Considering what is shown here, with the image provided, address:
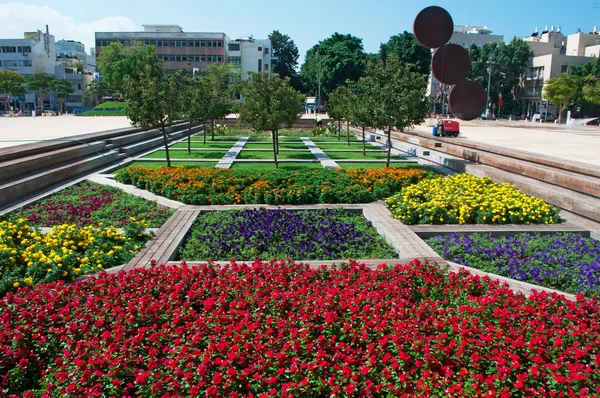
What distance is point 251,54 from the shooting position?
260 ft

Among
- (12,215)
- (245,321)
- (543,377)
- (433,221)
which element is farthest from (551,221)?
(12,215)

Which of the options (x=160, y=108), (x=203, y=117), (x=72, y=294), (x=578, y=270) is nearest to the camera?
(x=72, y=294)

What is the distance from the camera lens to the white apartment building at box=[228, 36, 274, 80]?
78562 mm

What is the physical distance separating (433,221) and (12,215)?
8121 millimetres

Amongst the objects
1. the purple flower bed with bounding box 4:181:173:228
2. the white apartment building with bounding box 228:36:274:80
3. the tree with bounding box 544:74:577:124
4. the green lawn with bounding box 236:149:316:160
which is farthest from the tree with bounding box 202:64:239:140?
the white apartment building with bounding box 228:36:274:80

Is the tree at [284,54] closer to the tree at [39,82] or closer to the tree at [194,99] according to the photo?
the tree at [39,82]

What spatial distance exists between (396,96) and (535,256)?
837cm

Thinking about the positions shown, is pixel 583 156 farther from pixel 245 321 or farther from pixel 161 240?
pixel 245 321

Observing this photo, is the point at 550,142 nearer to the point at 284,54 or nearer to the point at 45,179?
the point at 45,179

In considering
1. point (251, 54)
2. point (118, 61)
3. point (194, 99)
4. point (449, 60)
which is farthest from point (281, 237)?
point (251, 54)

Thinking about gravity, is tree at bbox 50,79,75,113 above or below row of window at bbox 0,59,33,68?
below

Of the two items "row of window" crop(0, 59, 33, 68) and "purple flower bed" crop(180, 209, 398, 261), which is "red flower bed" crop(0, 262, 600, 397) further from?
"row of window" crop(0, 59, 33, 68)

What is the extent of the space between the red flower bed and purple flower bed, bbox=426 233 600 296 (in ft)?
4.20

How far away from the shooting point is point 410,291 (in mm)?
5180
